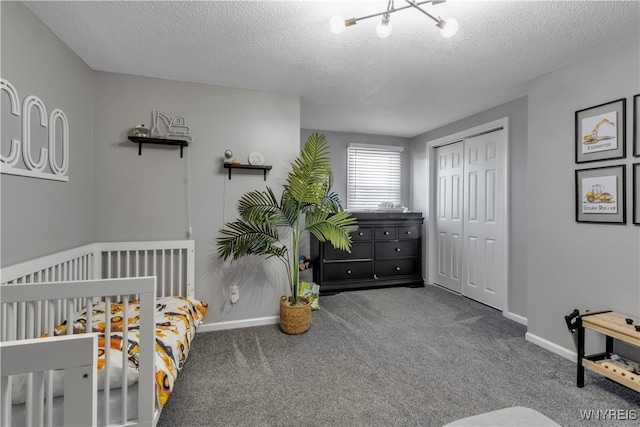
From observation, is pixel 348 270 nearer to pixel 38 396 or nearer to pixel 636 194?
pixel 636 194

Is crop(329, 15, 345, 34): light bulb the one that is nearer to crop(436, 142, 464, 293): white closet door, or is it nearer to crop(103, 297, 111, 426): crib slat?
crop(103, 297, 111, 426): crib slat

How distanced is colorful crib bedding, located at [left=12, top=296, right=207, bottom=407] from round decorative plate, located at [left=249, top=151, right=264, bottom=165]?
4.29 feet

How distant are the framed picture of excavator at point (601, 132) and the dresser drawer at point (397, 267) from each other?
2.41m

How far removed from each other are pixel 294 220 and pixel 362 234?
5.10 feet

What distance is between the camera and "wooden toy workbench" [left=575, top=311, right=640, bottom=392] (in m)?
1.70

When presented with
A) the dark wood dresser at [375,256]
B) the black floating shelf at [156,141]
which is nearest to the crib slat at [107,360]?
the black floating shelf at [156,141]

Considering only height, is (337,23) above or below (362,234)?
above

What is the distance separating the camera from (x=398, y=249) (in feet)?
13.9

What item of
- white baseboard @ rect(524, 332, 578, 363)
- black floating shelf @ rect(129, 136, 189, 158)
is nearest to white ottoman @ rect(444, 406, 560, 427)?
white baseboard @ rect(524, 332, 578, 363)

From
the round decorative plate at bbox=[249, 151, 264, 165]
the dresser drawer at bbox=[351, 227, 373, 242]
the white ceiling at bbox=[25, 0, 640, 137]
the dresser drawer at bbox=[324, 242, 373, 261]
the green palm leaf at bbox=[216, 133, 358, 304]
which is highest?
the white ceiling at bbox=[25, 0, 640, 137]

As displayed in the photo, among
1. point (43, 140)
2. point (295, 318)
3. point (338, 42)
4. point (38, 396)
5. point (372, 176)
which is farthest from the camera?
point (372, 176)

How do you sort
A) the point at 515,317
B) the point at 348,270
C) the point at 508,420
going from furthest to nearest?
the point at 348,270 → the point at 515,317 → the point at 508,420

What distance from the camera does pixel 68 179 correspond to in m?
2.11

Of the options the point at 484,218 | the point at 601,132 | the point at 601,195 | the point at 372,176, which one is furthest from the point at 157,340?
the point at 372,176
